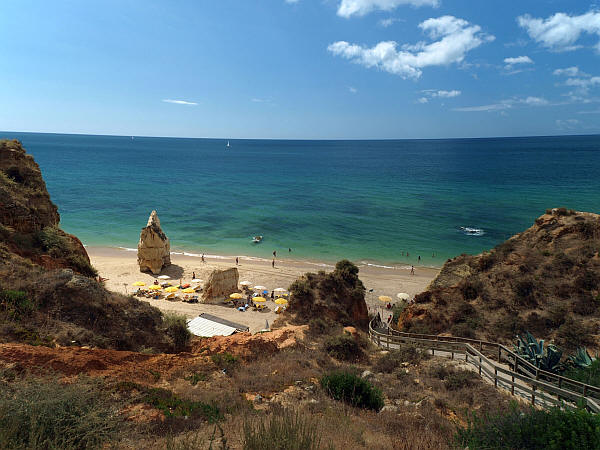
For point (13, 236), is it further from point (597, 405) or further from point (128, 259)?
point (128, 259)

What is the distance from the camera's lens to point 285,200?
6412 cm

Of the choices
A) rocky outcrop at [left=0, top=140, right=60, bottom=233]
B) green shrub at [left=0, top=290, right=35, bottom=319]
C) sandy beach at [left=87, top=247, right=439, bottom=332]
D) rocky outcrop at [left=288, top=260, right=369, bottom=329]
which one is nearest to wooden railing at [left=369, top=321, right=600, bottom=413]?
rocky outcrop at [left=288, top=260, right=369, bottom=329]

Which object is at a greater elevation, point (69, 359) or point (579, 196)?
point (579, 196)

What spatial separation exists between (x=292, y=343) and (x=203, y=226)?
38469 millimetres

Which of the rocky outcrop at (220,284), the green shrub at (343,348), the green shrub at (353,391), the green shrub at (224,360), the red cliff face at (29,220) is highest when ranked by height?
the red cliff face at (29,220)

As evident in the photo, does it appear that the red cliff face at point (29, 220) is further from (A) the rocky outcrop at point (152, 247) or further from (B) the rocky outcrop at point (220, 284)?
(A) the rocky outcrop at point (152, 247)

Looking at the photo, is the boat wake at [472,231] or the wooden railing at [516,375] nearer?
the wooden railing at [516,375]

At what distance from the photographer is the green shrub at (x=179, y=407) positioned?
5449 mm

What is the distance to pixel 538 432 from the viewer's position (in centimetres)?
452

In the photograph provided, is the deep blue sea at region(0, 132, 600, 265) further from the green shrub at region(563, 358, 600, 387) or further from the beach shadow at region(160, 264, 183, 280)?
the green shrub at region(563, 358, 600, 387)

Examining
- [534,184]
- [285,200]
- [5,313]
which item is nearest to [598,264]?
[5,313]

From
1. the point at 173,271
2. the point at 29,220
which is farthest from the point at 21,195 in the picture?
the point at 173,271

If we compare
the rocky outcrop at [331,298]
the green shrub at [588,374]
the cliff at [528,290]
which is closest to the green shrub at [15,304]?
the rocky outcrop at [331,298]

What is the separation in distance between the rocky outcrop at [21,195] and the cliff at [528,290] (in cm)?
1586
